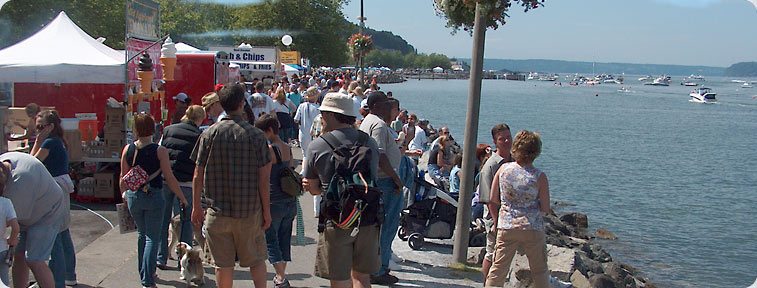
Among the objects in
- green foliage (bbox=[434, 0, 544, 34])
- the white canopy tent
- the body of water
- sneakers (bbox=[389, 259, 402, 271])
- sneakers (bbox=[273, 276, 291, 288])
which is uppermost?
green foliage (bbox=[434, 0, 544, 34])

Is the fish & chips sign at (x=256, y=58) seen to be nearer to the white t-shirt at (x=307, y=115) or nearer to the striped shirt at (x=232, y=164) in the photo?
the white t-shirt at (x=307, y=115)

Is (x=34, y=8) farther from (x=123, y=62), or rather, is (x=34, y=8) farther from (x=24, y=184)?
(x=24, y=184)

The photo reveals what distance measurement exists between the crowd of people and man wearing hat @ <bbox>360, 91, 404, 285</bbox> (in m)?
0.01

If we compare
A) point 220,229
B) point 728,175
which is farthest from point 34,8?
point 728,175

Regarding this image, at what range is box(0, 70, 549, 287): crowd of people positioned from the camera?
4.83m

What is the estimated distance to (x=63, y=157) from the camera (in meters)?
5.72

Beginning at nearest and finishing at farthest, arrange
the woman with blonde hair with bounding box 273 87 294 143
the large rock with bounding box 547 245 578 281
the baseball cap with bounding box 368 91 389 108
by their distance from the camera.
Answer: the baseball cap with bounding box 368 91 389 108
the large rock with bounding box 547 245 578 281
the woman with blonde hair with bounding box 273 87 294 143

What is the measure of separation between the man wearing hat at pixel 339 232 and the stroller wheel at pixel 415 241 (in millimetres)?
3469

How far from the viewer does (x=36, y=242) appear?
16.6 feet

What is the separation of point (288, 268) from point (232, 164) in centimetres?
251

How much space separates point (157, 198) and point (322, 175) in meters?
1.88

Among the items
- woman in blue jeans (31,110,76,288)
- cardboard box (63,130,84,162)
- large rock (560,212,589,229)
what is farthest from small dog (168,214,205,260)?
large rock (560,212,589,229)

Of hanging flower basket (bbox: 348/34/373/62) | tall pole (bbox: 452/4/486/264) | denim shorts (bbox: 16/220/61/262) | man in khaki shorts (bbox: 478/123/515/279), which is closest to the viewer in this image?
denim shorts (bbox: 16/220/61/262)

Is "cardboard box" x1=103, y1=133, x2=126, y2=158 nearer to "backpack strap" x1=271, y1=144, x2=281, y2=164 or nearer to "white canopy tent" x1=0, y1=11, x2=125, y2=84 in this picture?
"white canopy tent" x1=0, y1=11, x2=125, y2=84
